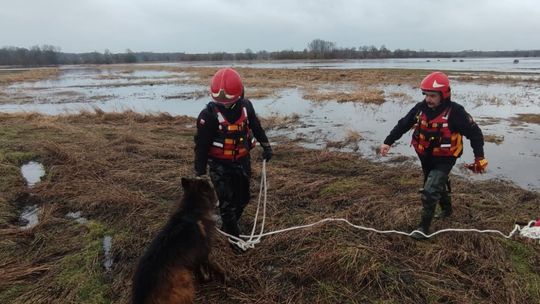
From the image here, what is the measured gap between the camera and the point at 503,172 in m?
7.33

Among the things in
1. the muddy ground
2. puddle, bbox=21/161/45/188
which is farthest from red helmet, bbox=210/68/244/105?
puddle, bbox=21/161/45/188

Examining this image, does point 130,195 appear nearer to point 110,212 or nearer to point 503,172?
point 110,212

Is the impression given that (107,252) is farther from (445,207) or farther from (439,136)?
(445,207)

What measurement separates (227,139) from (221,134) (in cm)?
8

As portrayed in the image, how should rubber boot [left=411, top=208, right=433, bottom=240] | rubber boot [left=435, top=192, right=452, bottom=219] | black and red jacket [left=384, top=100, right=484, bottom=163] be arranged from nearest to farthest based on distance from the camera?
black and red jacket [left=384, top=100, right=484, bottom=163]
rubber boot [left=411, top=208, right=433, bottom=240]
rubber boot [left=435, top=192, right=452, bottom=219]

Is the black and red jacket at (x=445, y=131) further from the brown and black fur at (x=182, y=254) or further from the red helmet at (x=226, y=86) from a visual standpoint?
the brown and black fur at (x=182, y=254)

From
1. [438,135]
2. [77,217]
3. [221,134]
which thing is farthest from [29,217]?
[438,135]

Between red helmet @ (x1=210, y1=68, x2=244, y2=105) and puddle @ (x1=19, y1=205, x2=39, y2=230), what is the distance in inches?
123

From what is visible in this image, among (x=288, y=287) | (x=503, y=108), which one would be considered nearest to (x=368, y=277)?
(x=288, y=287)

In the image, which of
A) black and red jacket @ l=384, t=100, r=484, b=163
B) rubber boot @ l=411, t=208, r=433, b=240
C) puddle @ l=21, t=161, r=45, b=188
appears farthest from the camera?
puddle @ l=21, t=161, r=45, b=188

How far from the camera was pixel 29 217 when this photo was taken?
17.5ft

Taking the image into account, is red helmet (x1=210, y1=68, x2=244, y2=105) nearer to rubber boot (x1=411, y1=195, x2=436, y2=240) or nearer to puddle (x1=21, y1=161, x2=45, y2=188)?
rubber boot (x1=411, y1=195, x2=436, y2=240)

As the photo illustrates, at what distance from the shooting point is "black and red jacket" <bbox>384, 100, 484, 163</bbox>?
13.5 feet

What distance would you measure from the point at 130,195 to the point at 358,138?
6557 mm
